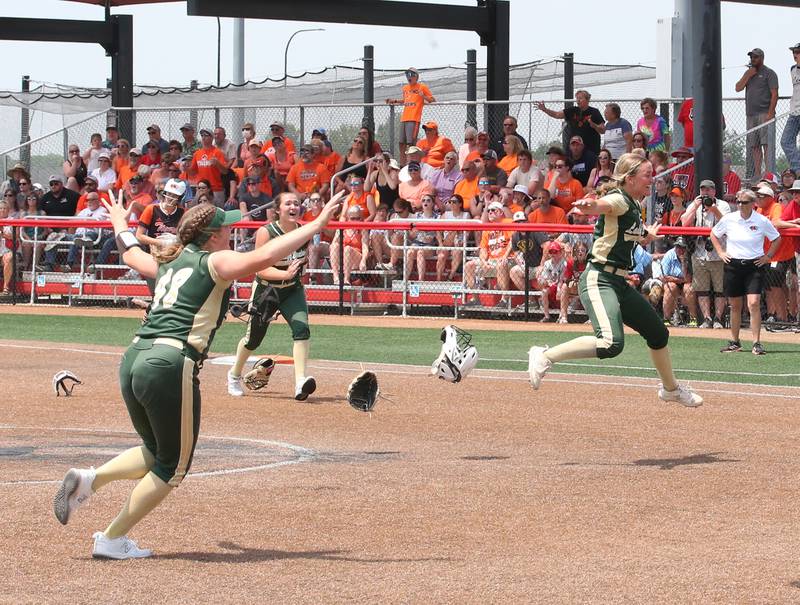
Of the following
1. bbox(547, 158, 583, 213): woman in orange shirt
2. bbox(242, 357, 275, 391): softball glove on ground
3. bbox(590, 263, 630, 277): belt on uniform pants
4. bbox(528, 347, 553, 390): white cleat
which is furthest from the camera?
bbox(547, 158, 583, 213): woman in orange shirt

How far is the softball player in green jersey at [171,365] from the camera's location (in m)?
6.44

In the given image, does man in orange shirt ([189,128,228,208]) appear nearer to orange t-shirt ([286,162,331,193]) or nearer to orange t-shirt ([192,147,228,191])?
orange t-shirt ([192,147,228,191])

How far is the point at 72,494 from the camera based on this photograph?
6.54 m

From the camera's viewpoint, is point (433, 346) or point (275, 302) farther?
point (433, 346)

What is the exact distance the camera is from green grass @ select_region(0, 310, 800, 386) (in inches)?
617

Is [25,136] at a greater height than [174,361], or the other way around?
[25,136]

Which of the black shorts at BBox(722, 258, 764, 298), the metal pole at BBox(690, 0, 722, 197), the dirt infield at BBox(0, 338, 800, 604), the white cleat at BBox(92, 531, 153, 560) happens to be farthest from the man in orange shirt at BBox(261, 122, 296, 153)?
the white cleat at BBox(92, 531, 153, 560)

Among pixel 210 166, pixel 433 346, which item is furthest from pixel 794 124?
pixel 210 166

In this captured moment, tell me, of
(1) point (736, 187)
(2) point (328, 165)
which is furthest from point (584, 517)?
(2) point (328, 165)

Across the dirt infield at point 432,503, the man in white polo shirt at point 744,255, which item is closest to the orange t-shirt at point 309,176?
the man in white polo shirt at point 744,255

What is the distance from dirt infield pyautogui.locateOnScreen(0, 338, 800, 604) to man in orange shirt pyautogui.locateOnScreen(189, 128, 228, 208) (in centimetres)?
1244

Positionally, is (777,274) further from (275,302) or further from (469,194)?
(275,302)

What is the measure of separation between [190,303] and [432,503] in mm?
2123

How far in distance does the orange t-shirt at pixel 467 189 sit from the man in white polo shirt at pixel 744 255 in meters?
5.89
